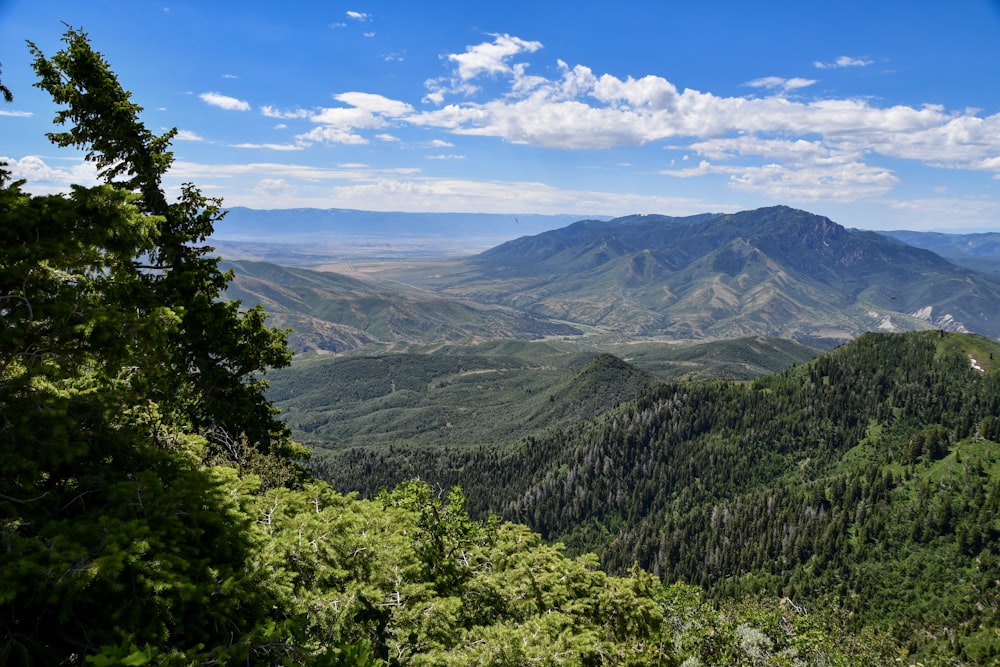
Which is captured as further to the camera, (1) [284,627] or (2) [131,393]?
(2) [131,393]

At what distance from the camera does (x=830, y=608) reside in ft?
456

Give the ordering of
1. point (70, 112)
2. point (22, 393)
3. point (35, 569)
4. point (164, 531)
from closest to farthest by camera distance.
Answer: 1. point (35, 569)
2. point (164, 531)
3. point (22, 393)
4. point (70, 112)

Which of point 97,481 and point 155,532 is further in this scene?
point 97,481

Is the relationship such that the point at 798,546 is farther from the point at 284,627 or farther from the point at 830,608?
the point at 284,627

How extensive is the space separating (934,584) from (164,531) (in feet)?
643

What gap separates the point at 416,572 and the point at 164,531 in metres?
9.33

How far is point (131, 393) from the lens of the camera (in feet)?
53.8

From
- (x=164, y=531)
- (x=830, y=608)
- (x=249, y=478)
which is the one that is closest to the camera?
(x=164, y=531)

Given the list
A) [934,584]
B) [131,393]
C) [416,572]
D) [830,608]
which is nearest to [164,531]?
[131,393]

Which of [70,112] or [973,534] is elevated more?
[70,112]

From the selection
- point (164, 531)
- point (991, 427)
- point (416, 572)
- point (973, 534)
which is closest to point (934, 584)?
point (973, 534)

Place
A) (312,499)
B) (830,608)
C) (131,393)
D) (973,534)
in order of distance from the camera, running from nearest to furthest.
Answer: (131,393), (312,499), (830,608), (973,534)

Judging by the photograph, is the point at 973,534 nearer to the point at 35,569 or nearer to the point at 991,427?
the point at 991,427

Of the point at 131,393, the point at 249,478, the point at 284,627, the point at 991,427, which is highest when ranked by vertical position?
the point at 131,393
